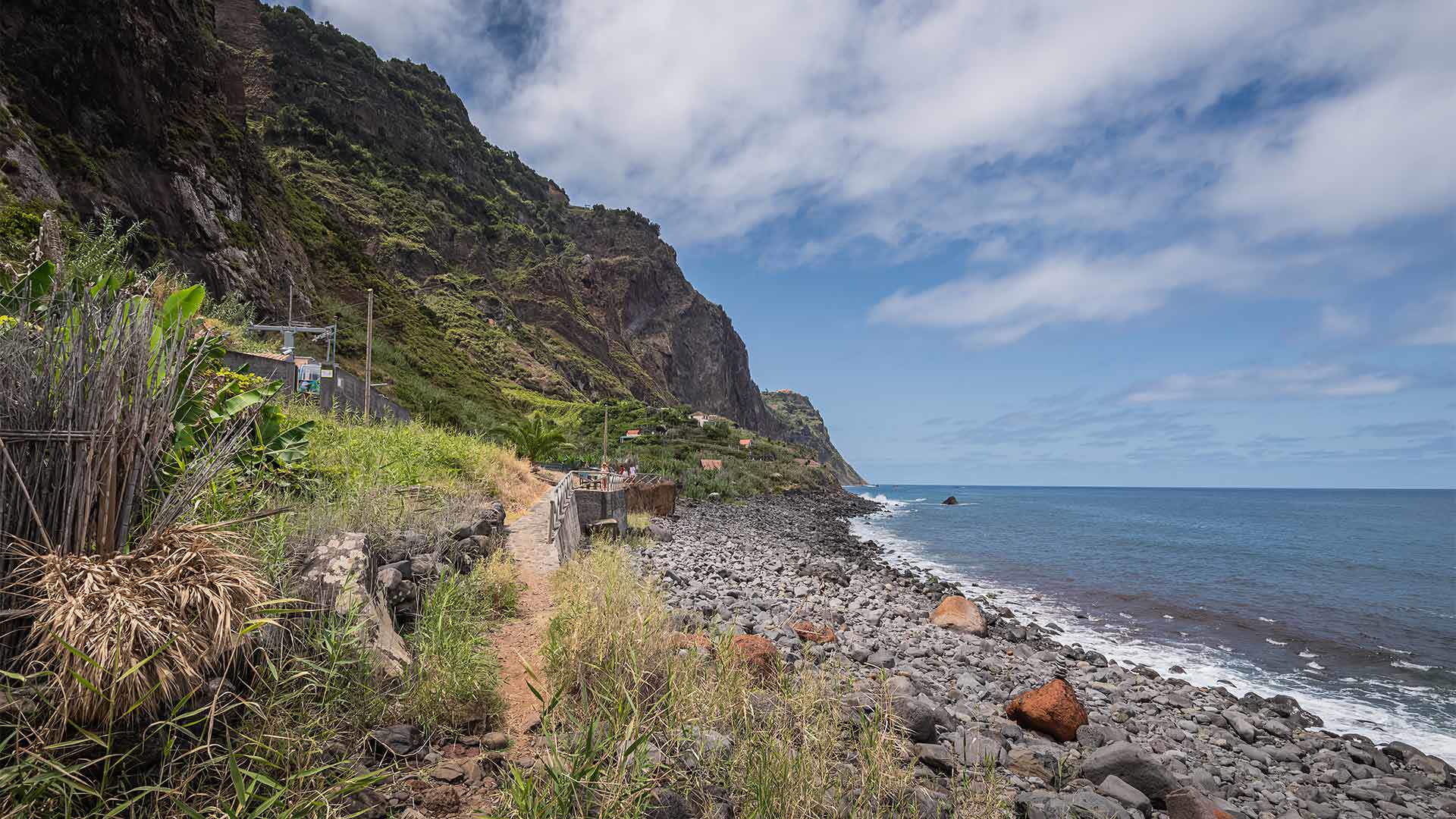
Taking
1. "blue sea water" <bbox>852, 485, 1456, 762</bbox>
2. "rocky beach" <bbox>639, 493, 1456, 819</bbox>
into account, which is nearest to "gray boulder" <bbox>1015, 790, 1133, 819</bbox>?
"rocky beach" <bbox>639, 493, 1456, 819</bbox>

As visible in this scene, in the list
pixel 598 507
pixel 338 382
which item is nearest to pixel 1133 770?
pixel 598 507

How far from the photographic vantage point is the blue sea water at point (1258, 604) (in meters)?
11.0

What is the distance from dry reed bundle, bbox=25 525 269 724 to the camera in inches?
90.7

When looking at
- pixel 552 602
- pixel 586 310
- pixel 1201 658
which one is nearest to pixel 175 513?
pixel 552 602

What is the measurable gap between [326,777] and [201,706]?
0.62 metres

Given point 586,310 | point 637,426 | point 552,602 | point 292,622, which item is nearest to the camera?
point 292,622

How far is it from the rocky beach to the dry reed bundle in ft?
13.7

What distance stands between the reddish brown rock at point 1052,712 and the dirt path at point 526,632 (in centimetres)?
547

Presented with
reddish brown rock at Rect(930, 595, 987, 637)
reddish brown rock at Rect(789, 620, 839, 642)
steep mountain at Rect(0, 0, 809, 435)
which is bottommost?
reddish brown rock at Rect(930, 595, 987, 637)

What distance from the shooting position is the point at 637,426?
166ft

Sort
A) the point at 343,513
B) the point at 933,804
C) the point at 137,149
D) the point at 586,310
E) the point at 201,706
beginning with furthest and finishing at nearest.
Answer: the point at 586,310 < the point at 137,149 < the point at 343,513 < the point at 933,804 < the point at 201,706

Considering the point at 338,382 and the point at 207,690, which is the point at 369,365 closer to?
the point at 338,382

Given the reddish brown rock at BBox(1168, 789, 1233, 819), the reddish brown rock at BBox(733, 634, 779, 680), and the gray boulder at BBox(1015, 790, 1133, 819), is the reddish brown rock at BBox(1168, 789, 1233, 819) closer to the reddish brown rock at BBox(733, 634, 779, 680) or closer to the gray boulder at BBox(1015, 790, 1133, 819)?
the gray boulder at BBox(1015, 790, 1133, 819)

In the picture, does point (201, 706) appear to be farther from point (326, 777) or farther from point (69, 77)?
point (69, 77)
